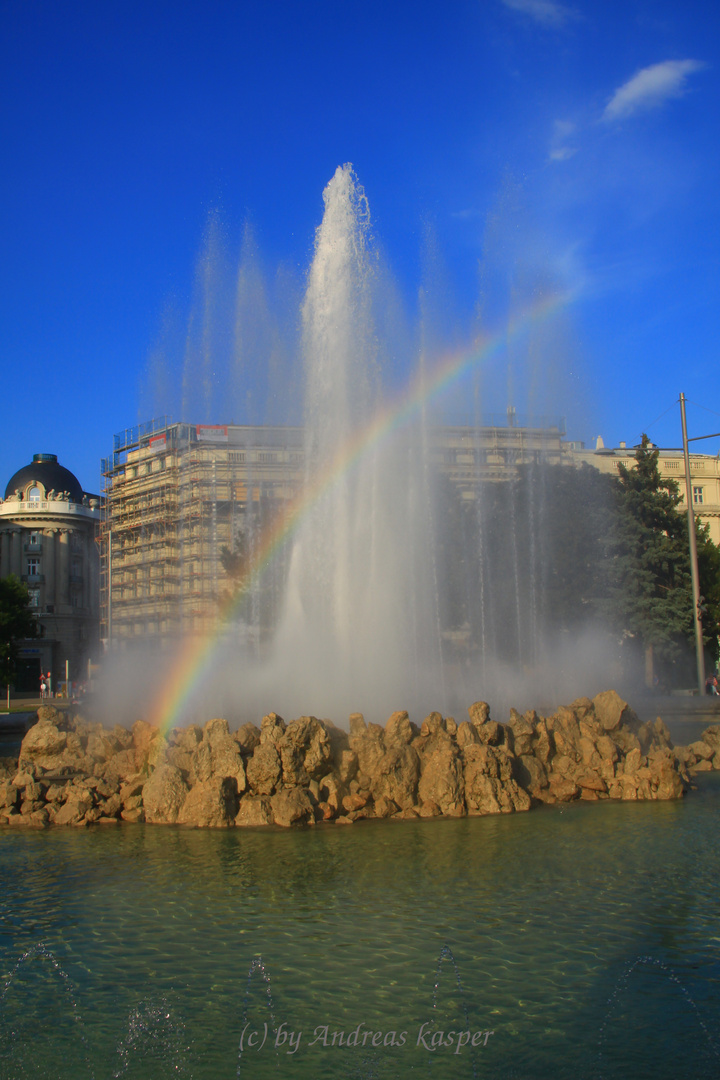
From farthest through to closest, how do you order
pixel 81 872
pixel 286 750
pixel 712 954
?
pixel 286 750
pixel 81 872
pixel 712 954

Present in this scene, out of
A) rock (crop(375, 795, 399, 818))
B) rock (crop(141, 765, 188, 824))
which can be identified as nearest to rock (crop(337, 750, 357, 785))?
rock (crop(375, 795, 399, 818))

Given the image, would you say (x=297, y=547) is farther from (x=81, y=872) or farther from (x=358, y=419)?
(x=81, y=872)

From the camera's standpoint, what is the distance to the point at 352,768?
1330cm

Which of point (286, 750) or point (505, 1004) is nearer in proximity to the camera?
point (505, 1004)

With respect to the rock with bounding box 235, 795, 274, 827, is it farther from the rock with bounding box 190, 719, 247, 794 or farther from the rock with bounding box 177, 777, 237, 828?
the rock with bounding box 190, 719, 247, 794

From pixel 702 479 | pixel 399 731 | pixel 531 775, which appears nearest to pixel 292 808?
pixel 399 731

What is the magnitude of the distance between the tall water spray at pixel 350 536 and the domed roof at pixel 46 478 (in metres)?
62.9

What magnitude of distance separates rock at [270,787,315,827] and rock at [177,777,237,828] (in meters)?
0.65

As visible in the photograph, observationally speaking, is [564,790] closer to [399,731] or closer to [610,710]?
[610,710]

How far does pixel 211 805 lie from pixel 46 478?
235 feet

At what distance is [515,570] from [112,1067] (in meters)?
26.5

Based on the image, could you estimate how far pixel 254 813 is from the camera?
1257 cm

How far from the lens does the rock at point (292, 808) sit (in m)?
12.3

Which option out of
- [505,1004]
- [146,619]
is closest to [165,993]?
[505,1004]
